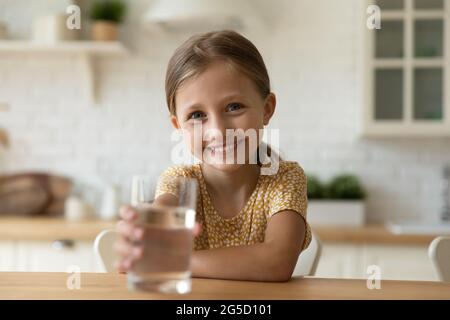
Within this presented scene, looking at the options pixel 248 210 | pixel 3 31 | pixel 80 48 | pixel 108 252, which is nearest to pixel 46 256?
pixel 80 48

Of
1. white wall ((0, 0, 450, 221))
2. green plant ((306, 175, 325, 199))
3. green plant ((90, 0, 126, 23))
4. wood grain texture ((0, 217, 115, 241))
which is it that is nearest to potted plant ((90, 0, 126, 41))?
green plant ((90, 0, 126, 23))

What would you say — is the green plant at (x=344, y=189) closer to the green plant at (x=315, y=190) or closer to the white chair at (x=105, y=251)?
the green plant at (x=315, y=190)

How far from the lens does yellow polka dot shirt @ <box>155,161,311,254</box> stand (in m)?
1.26

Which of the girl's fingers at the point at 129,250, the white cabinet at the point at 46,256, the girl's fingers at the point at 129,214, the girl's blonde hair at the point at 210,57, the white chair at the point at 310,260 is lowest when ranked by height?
the white cabinet at the point at 46,256

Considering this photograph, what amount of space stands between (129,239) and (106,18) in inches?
103

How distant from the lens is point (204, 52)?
1191 mm

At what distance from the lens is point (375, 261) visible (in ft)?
8.86

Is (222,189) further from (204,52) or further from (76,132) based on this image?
(76,132)

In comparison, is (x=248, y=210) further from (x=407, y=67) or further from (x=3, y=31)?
(x=3, y=31)

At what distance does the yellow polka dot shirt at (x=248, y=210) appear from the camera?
1.26 m

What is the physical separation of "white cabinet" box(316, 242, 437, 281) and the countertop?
3cm

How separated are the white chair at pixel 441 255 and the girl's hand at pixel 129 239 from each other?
765mm

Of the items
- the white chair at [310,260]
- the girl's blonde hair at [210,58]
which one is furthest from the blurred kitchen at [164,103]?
the girl's blonde hair at [210,58]
